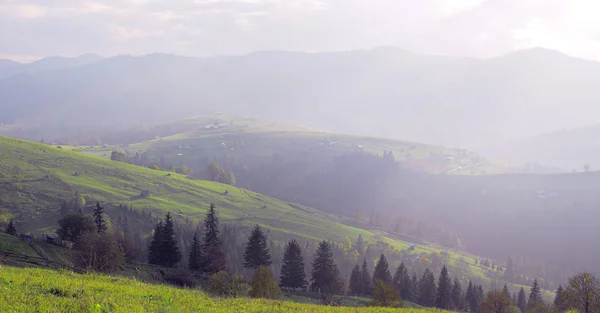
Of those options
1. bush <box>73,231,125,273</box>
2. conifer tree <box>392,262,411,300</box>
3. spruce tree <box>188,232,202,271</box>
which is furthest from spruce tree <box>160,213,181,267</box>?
conifer tree <box>392,262,411,300</box>

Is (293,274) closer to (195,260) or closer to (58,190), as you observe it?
(195,260)

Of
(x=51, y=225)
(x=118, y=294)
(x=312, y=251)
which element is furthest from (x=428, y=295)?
(x=51, y=225)

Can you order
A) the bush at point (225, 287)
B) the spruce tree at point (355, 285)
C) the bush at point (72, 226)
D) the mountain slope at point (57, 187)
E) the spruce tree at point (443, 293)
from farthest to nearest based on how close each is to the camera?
the mountain slope at point (57, 187) → the spruce tree at point (355, 285) → the spruce tree at point (443, 293) → the bush at point (72, 226) → the bush at point (225, 287)

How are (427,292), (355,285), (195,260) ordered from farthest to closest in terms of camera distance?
1. (427,292)
2. (355,285)
3. (195,260)

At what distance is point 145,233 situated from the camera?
141625 mm

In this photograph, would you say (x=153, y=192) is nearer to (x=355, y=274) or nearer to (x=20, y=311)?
(x=355, y=274)

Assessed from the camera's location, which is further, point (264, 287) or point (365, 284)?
point (365, 284)

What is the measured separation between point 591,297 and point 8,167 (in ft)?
611

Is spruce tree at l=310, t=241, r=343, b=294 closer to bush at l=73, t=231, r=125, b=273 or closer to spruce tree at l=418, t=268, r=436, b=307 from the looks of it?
spruce tree at l=418, t=268, r=436, b=307

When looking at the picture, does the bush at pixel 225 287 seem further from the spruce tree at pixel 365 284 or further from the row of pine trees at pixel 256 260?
the spruce tree at pixel 365 284

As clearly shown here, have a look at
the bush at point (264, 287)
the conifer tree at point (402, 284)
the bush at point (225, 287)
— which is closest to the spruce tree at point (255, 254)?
the bush at point (264, 287)

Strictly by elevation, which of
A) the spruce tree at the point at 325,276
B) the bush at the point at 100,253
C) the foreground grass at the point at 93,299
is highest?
the foreground grass at the point at 93,299

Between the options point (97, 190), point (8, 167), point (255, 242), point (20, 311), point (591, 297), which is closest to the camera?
point (20, 311)

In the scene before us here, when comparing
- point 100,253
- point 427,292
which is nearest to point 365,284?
point 427,292
